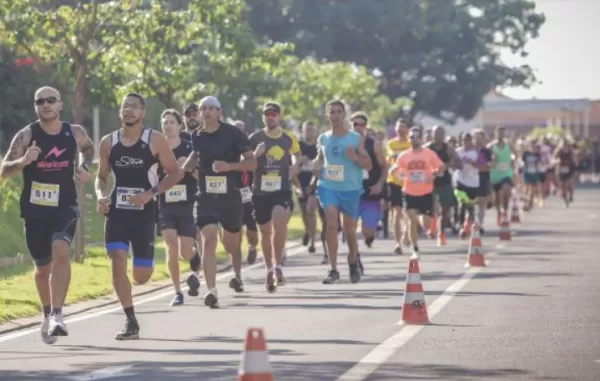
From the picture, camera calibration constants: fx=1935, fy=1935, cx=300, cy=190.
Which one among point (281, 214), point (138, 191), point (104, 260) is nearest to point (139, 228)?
point (138, 191)

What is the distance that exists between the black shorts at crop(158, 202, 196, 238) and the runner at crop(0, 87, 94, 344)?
13.0 feet

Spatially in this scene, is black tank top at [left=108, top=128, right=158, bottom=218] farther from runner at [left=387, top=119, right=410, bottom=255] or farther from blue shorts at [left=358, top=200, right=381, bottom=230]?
runner at [left=387, top=119, right=410, bottom=255]

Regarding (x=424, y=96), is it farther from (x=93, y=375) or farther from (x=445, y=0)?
(x=93, y=375)

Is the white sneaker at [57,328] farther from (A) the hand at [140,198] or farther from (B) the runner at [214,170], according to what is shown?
(B) the runner at [214,170]

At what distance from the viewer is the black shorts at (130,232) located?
47.7 ft

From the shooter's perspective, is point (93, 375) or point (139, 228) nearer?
point (93, 375)

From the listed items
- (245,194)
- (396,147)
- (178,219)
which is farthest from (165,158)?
(396,147)

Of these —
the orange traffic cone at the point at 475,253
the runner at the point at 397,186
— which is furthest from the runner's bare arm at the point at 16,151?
the runner at the point at 397,186

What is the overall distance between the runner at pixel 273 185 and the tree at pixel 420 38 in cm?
5656

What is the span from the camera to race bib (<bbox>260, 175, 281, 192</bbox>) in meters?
20.5

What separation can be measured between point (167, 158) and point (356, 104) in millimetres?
41254

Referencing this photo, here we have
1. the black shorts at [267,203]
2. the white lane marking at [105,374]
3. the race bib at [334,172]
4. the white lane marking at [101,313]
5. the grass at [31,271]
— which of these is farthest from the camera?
the black shorts at [267,203]

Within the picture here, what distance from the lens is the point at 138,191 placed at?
14.5 metres

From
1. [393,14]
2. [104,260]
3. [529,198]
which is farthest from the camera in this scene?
[393,14]
